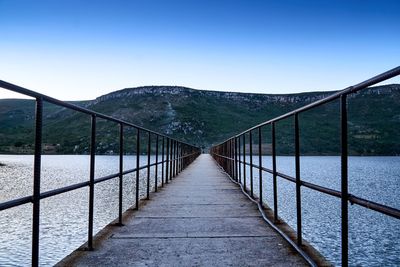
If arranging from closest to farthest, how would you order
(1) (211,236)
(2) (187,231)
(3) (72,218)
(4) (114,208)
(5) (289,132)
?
(1) (211,236)
(2) (187,231)
(3) (72,218)
(4) (114,208)
(5) (289,132)

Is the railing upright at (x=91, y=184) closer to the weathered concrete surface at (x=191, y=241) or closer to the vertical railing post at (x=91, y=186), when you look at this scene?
the vertical railing post at (x=91, y=186)

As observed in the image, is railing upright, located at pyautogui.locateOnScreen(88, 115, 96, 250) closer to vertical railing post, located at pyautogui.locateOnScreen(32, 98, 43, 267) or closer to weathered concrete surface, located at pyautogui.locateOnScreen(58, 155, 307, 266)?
weathered concrete surface, located at pyautogui.locateOnScreen(58, 155, 307, 266)

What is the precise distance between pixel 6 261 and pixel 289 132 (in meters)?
105

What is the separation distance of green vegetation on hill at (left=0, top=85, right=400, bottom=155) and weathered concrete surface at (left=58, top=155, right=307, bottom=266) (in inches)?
3428

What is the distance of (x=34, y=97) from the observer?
2.48 meters

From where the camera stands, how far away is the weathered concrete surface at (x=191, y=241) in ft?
10.2

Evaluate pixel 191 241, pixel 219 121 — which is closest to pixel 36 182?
pixel 191 241

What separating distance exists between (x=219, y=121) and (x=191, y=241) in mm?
117084

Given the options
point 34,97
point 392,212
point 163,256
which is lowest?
point 163,256

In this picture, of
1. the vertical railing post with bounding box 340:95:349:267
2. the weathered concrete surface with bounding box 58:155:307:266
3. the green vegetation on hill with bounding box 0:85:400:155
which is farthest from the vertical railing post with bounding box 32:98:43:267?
the green vegetation on hill with bounding box 0:85:400:155

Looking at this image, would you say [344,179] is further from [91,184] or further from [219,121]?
[219,121]

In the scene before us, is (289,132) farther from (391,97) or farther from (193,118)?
(391,97)

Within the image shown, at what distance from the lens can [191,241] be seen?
3730 mm

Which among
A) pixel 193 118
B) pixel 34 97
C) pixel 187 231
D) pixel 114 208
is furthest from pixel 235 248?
pixel 193 118
